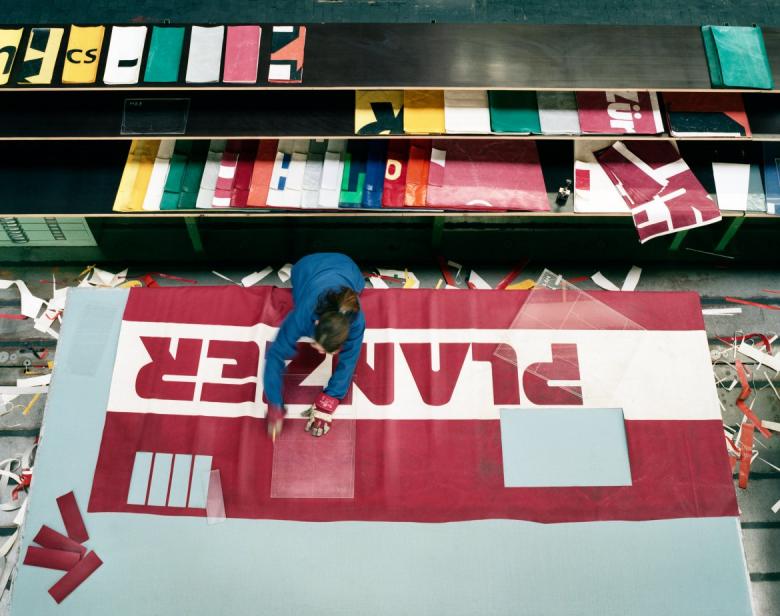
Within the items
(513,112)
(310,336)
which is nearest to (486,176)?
(513,112)

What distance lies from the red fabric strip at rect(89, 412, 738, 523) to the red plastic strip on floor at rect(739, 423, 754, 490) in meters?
1.04

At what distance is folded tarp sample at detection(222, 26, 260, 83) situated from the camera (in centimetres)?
372

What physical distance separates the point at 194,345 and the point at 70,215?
4.53ft

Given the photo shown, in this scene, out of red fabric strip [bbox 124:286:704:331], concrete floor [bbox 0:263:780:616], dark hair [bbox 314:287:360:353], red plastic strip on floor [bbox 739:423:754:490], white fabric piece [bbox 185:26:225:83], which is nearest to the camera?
dark hair [bbox 314:287:360:353]

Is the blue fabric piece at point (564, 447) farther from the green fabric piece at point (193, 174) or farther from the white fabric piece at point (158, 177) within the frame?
the white fabric piece at point (158, 177)

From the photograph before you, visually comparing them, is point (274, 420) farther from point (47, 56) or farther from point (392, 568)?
point (47, 56)

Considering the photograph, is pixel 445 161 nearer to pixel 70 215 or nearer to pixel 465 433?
pixel 465 433

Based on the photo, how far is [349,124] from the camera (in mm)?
3982

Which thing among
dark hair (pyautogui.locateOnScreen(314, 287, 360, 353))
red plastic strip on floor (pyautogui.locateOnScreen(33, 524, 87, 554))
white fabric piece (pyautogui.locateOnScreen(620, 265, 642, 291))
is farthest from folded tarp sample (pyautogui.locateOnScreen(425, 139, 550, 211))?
red plastic strip on floor (pyautogui.locateOnScreen(33, 524, 87, 554))

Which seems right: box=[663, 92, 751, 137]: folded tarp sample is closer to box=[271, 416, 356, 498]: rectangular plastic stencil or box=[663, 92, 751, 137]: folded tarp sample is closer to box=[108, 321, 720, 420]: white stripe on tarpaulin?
box=[108, 321, 720, 420]: white stripe on tarpaulin

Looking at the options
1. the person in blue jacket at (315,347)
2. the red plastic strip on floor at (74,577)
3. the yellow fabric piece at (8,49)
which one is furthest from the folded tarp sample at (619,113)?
the red plastic strip on floor at (74,577)

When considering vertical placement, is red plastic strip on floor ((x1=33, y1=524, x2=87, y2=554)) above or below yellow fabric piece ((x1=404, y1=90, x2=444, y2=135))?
below

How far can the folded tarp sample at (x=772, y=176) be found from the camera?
4176 mm

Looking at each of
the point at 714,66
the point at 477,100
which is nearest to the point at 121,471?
the point at 477,100
